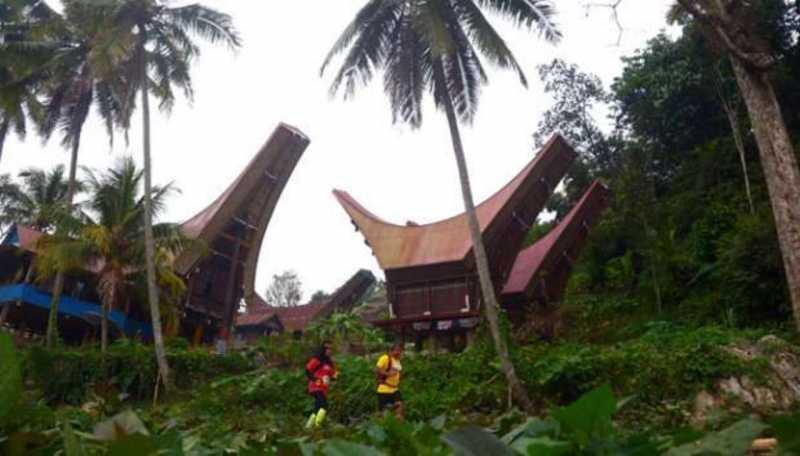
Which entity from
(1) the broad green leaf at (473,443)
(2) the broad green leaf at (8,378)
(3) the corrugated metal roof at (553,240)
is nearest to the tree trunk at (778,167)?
(1) the broad green leaf at (473,443)

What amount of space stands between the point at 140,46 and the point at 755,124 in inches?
525

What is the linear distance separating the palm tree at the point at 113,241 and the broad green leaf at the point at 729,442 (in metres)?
17.7

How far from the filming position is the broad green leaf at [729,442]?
625 mm

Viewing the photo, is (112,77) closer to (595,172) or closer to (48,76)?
(48,76)

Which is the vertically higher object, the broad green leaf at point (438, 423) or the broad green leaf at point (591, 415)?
the broad green leaf at point (591, 415)

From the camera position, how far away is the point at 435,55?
1227 cm

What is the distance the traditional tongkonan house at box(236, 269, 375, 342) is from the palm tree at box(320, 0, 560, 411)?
11054mm

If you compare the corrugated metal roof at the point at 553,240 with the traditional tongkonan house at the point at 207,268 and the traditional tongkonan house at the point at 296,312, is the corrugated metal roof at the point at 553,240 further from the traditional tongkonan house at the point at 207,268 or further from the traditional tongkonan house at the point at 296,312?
the traditional tongkonan house at the point at 207,268

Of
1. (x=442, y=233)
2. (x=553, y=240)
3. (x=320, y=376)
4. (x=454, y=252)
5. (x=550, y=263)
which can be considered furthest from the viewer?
(x=553, y=240)

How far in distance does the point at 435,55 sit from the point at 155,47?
8.18 metres

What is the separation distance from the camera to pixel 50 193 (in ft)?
80.5

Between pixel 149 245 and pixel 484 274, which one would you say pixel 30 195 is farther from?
pixel 484 274

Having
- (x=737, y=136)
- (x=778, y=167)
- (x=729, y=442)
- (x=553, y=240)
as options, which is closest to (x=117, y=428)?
(x=729, y=442)

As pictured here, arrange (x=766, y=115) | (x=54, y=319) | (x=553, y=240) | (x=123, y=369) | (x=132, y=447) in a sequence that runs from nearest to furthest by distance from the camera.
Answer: (x=132, y=447)
(x=766, y=115)
(x=123, y=369)
(x=54, y=319)
(x=553, y=240)
